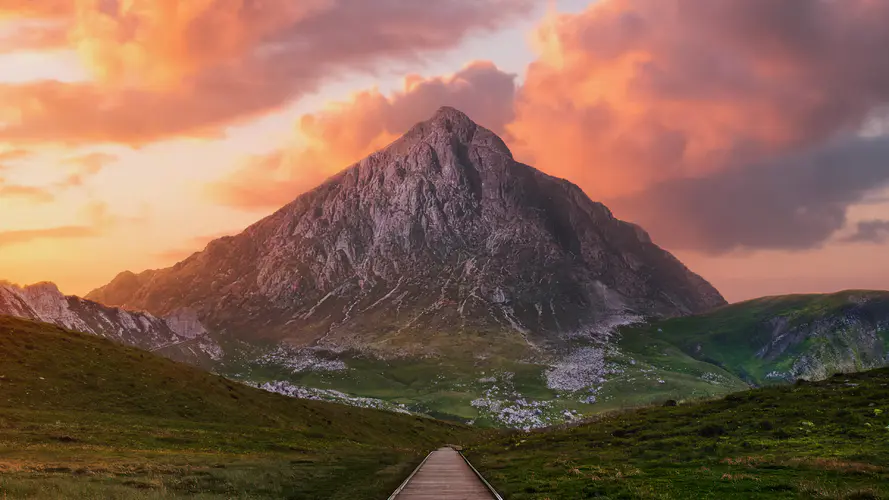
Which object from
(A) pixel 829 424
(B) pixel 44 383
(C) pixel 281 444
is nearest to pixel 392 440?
(C) pixel 281 444

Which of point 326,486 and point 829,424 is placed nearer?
point 326,486

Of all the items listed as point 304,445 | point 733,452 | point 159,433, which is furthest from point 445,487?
point 159,433

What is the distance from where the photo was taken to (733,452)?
2360 inches

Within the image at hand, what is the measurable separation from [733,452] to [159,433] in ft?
237

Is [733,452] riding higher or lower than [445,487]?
lower

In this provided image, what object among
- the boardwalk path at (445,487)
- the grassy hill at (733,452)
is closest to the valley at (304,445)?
the grassy hill at (733,452)

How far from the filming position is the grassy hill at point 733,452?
3700cm

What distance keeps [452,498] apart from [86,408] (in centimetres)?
8321

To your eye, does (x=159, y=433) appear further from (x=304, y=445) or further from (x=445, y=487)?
(x=445, y=487)

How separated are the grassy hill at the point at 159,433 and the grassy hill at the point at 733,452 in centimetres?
1559

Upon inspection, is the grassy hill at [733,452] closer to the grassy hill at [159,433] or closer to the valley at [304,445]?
the valley at [304,445]

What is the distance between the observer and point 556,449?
272ft

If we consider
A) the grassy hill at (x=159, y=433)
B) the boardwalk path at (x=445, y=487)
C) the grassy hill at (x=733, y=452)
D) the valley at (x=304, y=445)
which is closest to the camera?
the boardwalk path at (x=445, y=487)

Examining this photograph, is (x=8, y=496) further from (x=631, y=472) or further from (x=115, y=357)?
(x=115, y=357)
